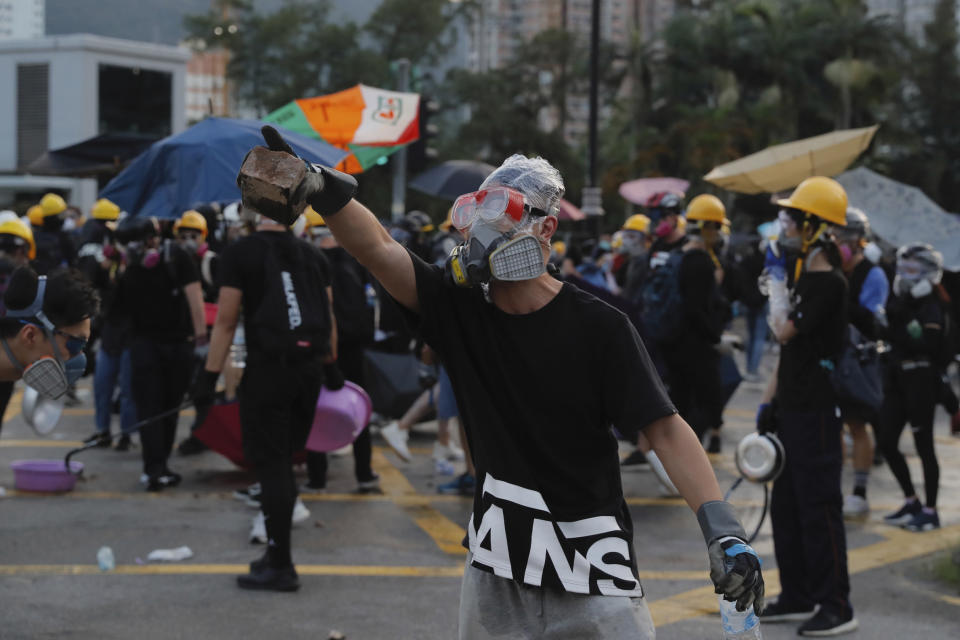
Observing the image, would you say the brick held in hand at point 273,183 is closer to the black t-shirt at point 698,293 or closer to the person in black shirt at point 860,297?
the person in black shirt at point 860,297

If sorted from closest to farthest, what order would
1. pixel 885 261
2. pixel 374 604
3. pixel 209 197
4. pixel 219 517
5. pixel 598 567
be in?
1. pixel 598 567
2. pixel 374 604
3. pixel 219 517
4. pixel 209 197
5. pixel 885 261

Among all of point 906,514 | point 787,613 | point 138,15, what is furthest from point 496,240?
point 138,15

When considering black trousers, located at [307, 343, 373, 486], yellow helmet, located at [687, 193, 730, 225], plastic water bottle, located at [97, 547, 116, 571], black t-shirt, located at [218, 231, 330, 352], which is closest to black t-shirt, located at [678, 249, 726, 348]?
yellow helmet, located at [687, 193, 730, 225]

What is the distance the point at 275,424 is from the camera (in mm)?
5812

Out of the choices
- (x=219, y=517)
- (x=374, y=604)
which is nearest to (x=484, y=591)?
(x=374, y=604)

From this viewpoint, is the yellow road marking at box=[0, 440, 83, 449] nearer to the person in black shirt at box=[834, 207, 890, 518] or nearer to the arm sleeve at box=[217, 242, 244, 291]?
the arm sleeve at box=[217, 242, 244, 291]

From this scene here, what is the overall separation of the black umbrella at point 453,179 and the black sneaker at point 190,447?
16.3 feet

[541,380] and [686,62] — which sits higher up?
[686,62]

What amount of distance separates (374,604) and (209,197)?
3.41 metres

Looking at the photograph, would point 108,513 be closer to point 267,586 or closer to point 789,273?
point 267,586

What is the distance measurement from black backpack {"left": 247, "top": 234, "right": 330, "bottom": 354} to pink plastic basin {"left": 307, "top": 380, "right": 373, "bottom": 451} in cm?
71

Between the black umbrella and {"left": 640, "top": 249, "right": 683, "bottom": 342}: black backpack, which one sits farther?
the black umbrella

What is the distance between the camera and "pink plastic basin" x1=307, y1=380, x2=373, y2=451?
674 centimetres

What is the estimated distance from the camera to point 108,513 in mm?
7184
